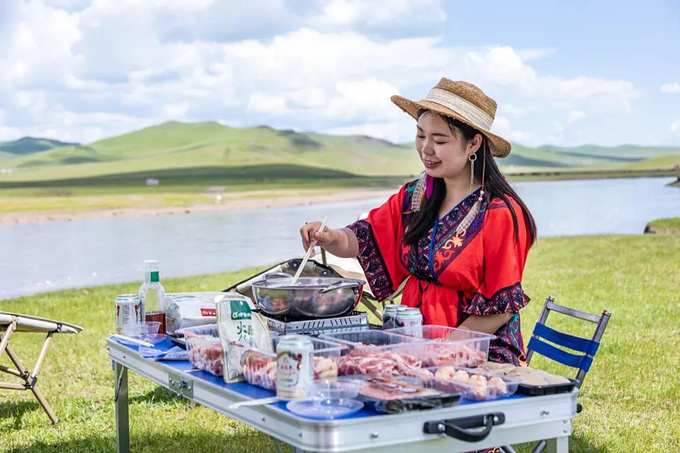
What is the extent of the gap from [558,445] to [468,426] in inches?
13.3

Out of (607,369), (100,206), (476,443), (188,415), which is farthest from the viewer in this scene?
(100,206)

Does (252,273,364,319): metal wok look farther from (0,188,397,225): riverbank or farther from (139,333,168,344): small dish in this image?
(0,188,397,225): riverbank

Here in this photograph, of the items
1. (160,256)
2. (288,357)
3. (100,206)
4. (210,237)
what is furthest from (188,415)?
(100,206)

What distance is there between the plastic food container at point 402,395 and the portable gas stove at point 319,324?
0.50 metres

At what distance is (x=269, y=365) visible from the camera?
91.0 inches

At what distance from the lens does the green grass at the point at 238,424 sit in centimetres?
459

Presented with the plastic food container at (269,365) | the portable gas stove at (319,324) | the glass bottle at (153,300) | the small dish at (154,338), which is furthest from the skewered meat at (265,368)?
the glass bottle at (153,300)

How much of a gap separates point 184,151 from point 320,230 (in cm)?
9294

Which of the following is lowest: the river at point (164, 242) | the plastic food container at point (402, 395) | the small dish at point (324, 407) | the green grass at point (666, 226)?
the river at point (164, 242)

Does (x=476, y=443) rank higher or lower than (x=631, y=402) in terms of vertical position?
higher

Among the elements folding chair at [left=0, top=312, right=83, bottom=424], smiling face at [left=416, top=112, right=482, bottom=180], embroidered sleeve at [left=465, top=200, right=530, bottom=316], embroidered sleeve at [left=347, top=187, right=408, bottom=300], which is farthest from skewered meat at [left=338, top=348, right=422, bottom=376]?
folding chair at [left=0, top=312, right=83, bottom=424]

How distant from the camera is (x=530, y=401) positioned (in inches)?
87.7

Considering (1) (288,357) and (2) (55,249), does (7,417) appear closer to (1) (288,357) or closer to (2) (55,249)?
(1) (288,357)

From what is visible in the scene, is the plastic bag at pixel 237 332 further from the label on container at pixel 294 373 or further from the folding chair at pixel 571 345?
the folding chair at pixel 571 345
